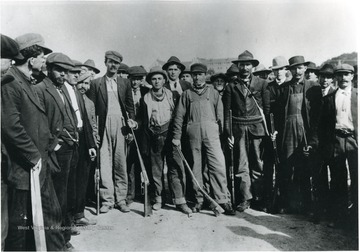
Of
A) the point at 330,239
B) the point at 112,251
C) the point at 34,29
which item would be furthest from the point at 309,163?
the point at 34,29

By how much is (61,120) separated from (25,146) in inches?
32.5

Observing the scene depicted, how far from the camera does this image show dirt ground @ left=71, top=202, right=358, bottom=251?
3879 millimetres

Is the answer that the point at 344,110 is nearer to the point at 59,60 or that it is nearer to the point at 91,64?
the point at 59,60

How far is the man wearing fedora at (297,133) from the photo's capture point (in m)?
4.86

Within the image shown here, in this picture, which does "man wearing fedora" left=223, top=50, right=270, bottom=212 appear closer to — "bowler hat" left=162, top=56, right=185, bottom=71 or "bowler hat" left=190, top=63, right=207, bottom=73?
"bowler hat" left=190, top=63, right=207, bottom=73

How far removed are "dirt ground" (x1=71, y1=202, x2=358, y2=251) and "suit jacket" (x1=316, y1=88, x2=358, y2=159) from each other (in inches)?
38.9

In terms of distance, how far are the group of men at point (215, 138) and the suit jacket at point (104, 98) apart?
0.02 m

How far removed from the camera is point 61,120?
3.88 metres

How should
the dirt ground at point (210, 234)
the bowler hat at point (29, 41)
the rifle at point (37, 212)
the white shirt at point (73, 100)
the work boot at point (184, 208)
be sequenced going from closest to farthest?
the rifle at point (37, 212), the bowler hat at point (29, 41), the dirt ground at point (210, 234), the white shirt at point (73, 100), the work boot at point (184, 208)

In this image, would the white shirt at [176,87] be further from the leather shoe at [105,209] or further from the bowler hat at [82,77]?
the leather shoe at [105,209]

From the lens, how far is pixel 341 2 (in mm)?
4652

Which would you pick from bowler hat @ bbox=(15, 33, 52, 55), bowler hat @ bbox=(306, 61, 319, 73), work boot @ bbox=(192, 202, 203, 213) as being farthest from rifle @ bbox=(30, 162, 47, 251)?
bowler hat @ bbox=(306, 61, 319, 73)

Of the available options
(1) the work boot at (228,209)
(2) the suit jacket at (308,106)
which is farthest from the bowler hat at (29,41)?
(2) the suit jacket at (308,106)

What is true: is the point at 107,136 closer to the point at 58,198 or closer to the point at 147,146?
the point at 147,146
